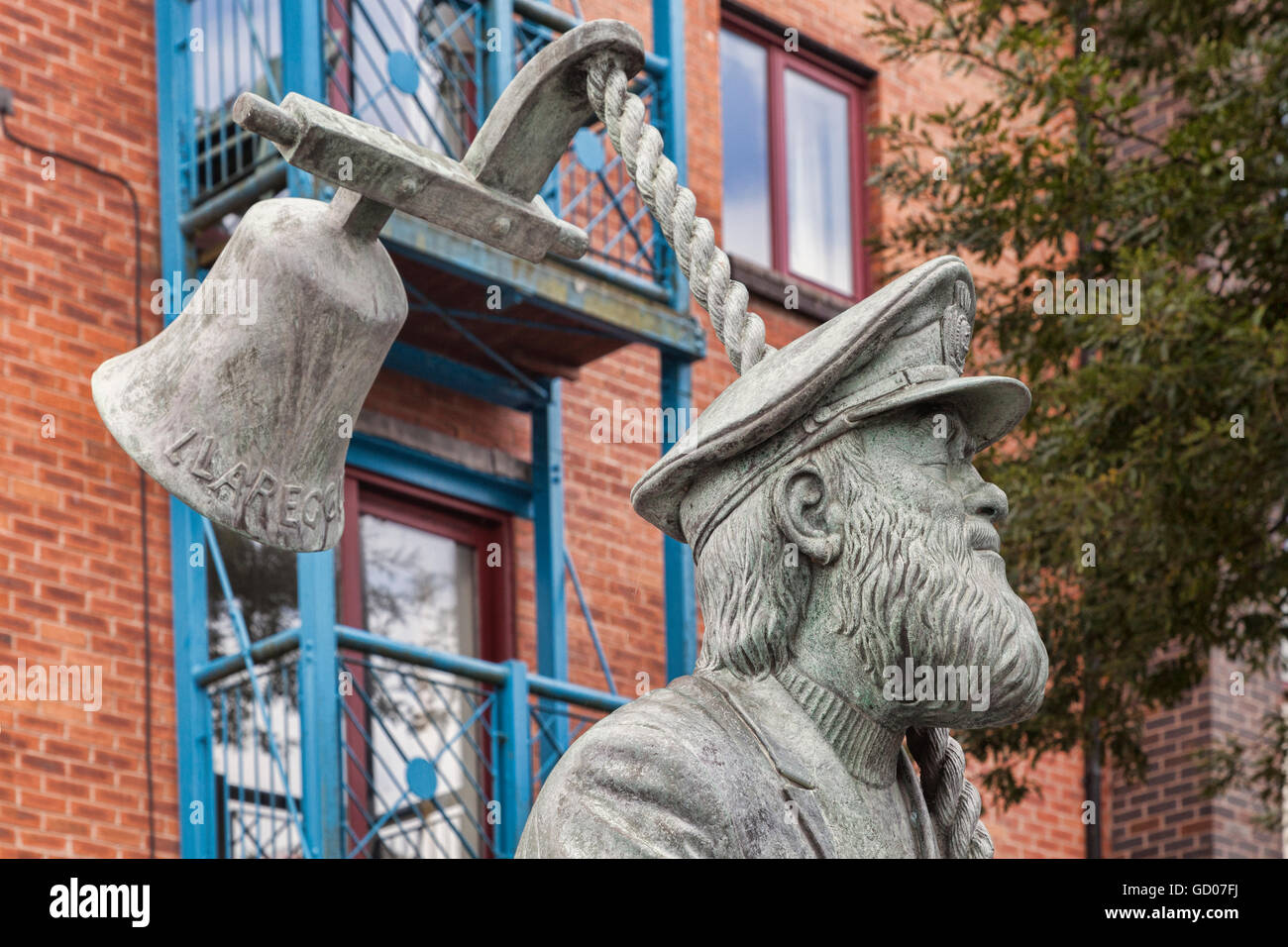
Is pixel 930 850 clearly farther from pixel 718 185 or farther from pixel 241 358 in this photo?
pixel 718 185

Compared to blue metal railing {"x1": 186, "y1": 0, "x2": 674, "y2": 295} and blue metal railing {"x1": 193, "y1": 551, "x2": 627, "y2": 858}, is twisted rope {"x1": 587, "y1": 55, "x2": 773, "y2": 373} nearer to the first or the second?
blue metal railing {"x1": 193, "y1": 551, "x2": 627, "y2": 858}

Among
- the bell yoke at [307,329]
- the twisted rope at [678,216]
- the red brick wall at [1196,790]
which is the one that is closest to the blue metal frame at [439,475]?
the red brick wall at [1196,790]

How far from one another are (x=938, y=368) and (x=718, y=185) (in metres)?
11.5

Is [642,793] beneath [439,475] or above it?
beneath

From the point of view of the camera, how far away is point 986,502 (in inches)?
167

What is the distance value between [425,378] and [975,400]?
938 cm

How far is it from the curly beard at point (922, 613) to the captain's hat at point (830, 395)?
144 millimetres

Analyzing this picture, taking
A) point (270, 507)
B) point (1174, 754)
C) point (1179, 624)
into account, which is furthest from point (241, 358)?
point (1174, 754)

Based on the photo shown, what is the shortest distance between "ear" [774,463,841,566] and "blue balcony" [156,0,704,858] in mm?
6867

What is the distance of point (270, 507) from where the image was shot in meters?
4.14
